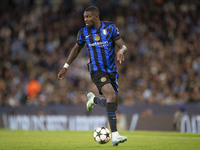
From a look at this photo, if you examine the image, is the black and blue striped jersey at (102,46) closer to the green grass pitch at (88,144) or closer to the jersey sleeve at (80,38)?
the jersey sleeve at (80,38)

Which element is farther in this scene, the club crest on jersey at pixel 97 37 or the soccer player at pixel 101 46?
the club crest on jersey at pixel 97 37

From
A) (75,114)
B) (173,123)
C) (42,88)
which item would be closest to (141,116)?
(173,123)

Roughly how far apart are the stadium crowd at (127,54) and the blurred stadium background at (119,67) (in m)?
0.04

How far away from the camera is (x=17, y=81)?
69.7ft

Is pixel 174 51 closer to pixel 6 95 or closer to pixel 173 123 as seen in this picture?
pixel 173 123

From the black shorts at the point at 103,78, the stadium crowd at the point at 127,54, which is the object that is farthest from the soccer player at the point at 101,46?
the stadium crowd at the point at 127,54

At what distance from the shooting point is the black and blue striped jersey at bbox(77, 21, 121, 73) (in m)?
8.13

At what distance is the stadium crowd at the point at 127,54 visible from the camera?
1825cm

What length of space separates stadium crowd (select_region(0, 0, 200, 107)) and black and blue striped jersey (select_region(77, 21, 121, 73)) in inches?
355

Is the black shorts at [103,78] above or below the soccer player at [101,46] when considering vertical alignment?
below

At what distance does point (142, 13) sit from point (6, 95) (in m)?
7.90

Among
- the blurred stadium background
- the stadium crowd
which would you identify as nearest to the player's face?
the blurred stadium background

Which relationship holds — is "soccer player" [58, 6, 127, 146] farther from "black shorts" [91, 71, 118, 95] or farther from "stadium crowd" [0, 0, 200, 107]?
"stadium crowd" [0, 0, 200, 107]

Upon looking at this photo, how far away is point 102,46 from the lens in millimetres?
8156
